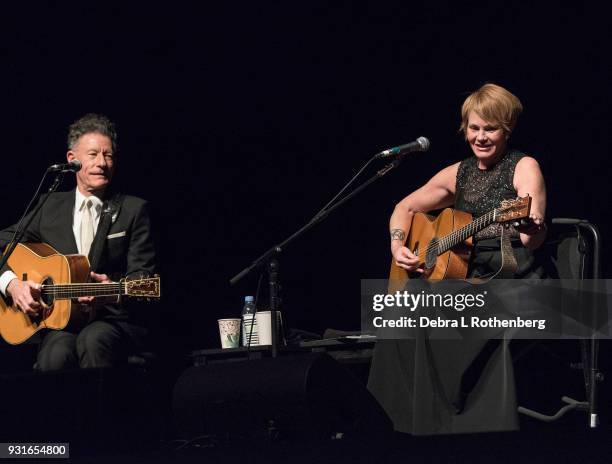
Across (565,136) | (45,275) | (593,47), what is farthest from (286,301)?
(593,47)

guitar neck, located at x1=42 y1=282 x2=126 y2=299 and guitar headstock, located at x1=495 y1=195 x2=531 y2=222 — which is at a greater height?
guitar headstock, located at x1=495 y1=195 x2=531 y2=222

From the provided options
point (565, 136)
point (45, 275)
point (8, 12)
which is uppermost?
point (8, 12)

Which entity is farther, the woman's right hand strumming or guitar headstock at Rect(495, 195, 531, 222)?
the woman's right hand strumming

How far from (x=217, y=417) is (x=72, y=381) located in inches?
24.1

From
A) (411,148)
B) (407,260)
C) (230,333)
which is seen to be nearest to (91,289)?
(230,333)

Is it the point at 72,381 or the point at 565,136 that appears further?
Result: the point at 565,136

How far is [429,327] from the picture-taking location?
131 inches

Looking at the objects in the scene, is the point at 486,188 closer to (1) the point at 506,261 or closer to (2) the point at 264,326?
(1) the point at 506,261

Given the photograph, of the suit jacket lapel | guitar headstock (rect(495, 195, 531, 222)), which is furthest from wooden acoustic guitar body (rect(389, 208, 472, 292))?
the suit jacket lapel

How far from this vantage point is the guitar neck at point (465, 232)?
341 cm

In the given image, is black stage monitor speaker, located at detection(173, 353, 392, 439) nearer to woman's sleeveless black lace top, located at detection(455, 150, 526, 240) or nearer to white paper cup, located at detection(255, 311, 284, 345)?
white paper cup, located at detection(255, 311, 284, 345)

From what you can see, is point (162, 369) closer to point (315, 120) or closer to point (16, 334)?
point (16, 334)

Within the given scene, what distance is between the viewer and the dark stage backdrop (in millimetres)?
4578

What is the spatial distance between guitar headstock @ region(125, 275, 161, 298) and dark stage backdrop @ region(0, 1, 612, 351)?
94 cm
